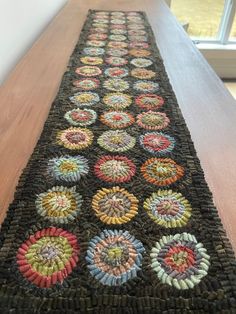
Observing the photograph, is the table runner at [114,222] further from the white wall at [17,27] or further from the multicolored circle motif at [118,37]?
the multicolored circle motif at [118,37]

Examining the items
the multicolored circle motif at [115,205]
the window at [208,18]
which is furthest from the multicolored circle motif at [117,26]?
the window at [208,18]

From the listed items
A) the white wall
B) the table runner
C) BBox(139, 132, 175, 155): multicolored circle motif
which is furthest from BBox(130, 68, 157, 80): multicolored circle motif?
the white wall

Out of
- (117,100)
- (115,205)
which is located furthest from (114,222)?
(117,100)

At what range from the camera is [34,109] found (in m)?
0.62

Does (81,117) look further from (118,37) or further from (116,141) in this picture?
(118,37)

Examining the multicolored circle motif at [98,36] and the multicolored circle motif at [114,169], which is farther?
the multicolored circle motif at [98,36]

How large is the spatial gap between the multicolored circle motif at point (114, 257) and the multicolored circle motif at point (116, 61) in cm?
56

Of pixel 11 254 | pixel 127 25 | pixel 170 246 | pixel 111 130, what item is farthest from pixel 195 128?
pixel 127 25

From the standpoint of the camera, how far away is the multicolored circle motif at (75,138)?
0.51m

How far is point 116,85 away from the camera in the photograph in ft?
2.33

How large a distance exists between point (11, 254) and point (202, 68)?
26.2 inches

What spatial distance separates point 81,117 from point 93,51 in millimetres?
384

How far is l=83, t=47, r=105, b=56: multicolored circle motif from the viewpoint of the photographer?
0.88 meters

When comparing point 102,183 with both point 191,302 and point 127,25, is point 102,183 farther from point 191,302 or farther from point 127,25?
point 127,25
